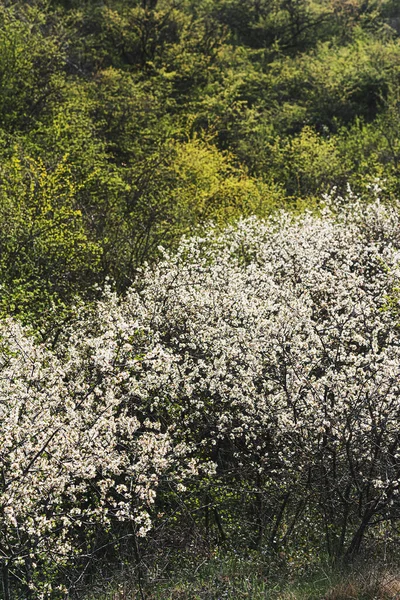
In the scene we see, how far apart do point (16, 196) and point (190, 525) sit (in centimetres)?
1191

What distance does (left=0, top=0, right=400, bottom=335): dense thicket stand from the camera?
1855 centimetres

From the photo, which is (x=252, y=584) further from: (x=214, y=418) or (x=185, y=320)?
(x=185, y=320)

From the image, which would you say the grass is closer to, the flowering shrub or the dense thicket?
the flowering shrub

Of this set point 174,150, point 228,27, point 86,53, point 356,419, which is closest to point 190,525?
point 356,419

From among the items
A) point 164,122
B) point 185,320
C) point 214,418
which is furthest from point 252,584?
point 164,122

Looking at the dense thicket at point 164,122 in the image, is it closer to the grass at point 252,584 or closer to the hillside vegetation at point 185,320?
the hillside vegetation at point 185,320

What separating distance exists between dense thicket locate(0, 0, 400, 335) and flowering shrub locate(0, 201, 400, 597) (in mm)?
3560

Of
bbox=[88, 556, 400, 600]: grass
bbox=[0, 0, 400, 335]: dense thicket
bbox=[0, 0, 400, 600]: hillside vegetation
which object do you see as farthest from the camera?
bbox=[0, 0, 400, 335]: dense thicket

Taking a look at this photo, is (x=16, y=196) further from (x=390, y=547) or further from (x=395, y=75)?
(x=395, y=75)

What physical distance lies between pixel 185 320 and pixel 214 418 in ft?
9.32

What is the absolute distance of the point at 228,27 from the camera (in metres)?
46.3

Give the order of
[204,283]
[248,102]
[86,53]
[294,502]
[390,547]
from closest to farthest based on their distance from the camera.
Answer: [390,547], [294,502], [204,283], [86,53], [248,102]

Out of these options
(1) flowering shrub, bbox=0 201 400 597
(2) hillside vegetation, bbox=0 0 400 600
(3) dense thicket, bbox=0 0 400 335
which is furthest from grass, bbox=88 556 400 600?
(3) dense thicket, bbox=0 0 400 335

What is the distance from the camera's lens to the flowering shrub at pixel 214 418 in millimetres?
8133
